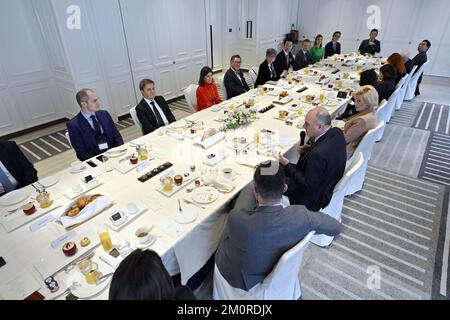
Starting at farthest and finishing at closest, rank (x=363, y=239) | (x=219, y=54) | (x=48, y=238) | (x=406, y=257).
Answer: (x=219, y=54)
(x=363, y=239)
(x=406, y=257)
(x=48, y=238)

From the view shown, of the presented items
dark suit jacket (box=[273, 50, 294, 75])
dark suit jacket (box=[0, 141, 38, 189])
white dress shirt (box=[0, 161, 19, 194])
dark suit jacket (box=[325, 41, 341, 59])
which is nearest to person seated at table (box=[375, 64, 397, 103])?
dark suit jacket (box=[273, 50, 294, 75])

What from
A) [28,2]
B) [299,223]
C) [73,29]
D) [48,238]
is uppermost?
[28,2]

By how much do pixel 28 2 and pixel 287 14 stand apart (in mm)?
8406

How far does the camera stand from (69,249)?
166cm

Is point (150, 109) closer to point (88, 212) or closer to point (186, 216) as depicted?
point (88, 212)

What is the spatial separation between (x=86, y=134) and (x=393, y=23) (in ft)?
33.1

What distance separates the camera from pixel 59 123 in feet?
18.8

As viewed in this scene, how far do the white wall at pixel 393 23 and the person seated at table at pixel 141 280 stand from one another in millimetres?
10754

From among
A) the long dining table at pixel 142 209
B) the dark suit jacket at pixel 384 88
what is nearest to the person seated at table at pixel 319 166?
the long dining table at pixel 142 209

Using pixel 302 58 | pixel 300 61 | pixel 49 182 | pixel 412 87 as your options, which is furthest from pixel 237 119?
pixel 412 87

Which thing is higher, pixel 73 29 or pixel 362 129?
pixel 73 29

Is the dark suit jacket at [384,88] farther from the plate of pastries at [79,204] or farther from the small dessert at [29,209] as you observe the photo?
the small dessert at [29,209]

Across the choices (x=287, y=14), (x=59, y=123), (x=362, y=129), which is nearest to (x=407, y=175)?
(x=362, y=129)
